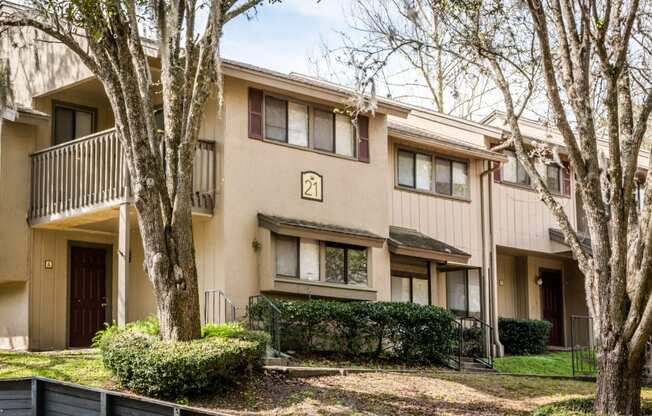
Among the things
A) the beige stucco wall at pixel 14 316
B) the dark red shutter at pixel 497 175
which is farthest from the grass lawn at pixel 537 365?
the beige stucco wall at pixel 14 316

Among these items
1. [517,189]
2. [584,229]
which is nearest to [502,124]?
[517,189]

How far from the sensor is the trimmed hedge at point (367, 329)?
18.9 m

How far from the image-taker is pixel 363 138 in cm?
2264

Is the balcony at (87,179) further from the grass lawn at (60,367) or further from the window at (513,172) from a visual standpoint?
the window at (513,172)

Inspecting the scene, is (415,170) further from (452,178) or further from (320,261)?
(320,261)

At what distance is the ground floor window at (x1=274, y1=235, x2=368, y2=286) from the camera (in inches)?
802

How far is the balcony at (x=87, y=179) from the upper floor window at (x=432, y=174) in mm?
6403

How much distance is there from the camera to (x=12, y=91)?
2019 centimetres

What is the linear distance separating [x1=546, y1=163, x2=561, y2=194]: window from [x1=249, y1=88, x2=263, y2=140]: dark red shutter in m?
11.6

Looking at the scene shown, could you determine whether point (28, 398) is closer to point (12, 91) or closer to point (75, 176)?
point (75, 176)

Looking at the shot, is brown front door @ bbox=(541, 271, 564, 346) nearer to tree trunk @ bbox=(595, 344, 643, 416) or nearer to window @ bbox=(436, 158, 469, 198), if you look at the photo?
window @ bbox=(436, 158, 469, 198)

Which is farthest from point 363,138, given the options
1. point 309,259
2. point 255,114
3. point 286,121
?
point 309,259

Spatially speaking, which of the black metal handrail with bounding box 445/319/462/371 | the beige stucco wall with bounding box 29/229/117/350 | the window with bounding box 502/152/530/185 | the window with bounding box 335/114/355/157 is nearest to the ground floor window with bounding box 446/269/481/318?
the black metal handrail with bounding box 445/319/462/371

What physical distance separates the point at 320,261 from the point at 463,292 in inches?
250
